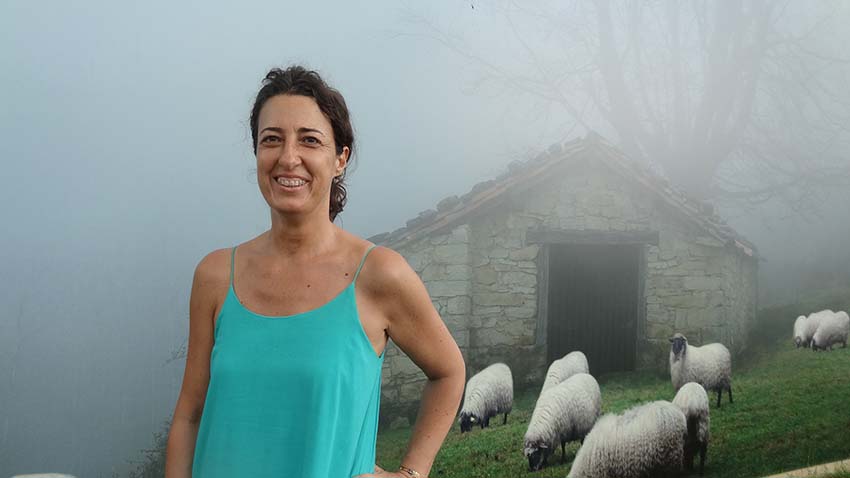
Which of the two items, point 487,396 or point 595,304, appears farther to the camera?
point 595,304

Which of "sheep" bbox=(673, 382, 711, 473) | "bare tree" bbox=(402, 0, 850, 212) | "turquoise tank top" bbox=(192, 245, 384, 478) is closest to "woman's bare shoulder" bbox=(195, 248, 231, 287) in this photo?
"turquoise tank top" bbox=(192, 245, 384, 478)

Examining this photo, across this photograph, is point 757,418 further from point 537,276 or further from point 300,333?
point 300,333

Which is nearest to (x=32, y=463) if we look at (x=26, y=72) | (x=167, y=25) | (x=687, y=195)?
(x=26, y=72)

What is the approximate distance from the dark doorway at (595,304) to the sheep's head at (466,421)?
61 centimetres

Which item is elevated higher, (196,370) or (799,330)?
(799,330)

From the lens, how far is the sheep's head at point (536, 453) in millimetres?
4578

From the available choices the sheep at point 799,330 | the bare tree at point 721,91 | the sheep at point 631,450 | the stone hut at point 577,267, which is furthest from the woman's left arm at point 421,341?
the sheep at point 799,330

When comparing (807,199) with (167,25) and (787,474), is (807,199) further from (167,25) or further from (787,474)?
(167,25)

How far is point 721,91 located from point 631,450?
2.35 m

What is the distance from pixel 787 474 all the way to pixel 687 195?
5.71 ft

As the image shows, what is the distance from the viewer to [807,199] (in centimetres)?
513

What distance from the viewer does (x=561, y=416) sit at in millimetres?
4699

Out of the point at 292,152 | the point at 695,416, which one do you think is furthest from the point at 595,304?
the point at 292,152

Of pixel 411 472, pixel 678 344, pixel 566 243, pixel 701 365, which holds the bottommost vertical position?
pixel 411 472
